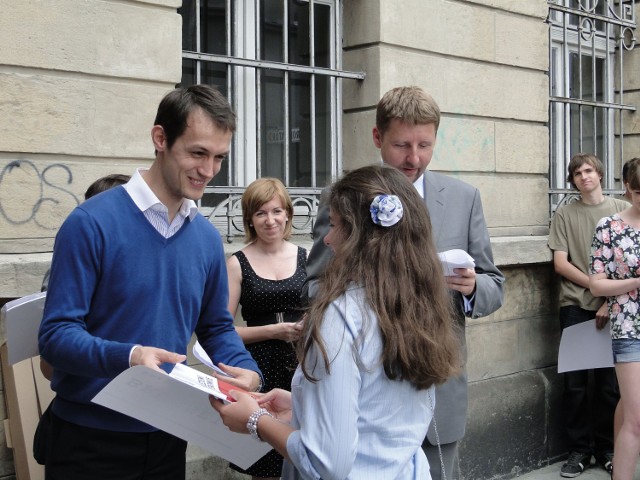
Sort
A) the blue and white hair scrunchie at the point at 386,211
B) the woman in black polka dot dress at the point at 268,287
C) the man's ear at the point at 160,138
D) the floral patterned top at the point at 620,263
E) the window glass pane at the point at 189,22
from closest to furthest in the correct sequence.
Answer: the blue and white hair scrunchie at the point at 386,211 → the man's ear at the point at 160,138 → the woman in black polka dot dress at the point at 268,287 → the window glass pane at the point at 189,22 → the floral patterned top at the point at 620,263

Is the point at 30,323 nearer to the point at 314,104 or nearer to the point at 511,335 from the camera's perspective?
the point at 314,104

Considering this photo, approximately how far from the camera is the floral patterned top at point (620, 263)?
18.3 feet

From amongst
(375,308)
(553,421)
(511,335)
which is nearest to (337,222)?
(375,308)

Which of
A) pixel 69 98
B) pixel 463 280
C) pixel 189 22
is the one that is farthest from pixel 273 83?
pixel 463 280

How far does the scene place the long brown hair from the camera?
231 centimetres

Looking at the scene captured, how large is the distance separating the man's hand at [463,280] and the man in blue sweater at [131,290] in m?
0.74

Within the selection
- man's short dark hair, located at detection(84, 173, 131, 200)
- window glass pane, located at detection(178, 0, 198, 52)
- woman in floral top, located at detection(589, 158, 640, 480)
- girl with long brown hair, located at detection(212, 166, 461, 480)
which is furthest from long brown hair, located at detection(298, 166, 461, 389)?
woman in floral top, located at detection(589, 158, 640, 480)

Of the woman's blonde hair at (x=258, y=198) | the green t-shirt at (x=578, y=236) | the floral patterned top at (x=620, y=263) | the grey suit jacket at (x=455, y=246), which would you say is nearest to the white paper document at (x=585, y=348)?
the floral patterned top at (x=620, y=263)

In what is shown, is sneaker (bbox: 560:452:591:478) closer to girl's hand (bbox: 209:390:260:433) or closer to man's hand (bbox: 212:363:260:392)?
man's hand (bbox: 212:363:260:392)

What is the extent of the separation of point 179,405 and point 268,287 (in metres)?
2.17

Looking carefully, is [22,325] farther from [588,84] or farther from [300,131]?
[588,84]

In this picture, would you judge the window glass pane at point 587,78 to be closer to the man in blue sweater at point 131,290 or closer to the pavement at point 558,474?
the pavement at point 558,474

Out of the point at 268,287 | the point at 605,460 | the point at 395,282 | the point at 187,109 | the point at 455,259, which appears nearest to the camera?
the point at 395,282

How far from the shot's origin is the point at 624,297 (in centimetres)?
563
